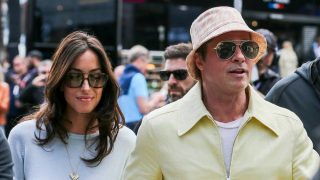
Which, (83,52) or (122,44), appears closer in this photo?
(83,52)

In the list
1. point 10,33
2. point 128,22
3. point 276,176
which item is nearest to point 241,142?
point 276,176

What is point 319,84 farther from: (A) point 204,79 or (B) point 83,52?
(B) point 83,52

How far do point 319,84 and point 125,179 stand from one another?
1.37 m

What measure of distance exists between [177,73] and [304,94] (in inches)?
64.9

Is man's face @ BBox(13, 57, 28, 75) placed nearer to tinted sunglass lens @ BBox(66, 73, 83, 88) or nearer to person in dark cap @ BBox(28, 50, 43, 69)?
person in dark cap @ BBox(28, 50, 43, 69)

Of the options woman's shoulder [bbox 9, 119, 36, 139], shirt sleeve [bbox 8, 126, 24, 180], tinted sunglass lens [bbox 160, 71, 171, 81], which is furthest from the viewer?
tinted sunglass lens [bbox 160, 71, 171, 81]

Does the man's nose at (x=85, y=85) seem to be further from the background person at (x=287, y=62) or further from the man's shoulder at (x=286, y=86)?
the background person at (x=287, y=62)

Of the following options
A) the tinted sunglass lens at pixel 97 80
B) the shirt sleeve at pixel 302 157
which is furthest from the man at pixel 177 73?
the shirt sleeve at pixel 302 157

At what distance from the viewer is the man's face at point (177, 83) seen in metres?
5.38

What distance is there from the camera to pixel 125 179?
323cm

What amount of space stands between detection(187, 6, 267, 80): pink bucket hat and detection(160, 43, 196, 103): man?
1970 mm

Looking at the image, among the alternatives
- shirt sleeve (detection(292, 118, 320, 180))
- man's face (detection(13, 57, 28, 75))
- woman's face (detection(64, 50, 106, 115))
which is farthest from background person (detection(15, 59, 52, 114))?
shirt sleeve (detection(292, 118, 320, 180))

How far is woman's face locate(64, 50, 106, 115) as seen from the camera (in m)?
3.98

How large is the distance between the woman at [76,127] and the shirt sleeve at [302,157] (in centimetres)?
116
